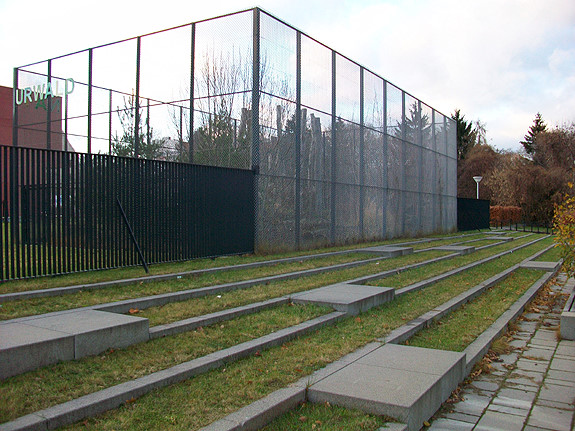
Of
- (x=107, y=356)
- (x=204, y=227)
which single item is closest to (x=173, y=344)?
(x=107, y=356)

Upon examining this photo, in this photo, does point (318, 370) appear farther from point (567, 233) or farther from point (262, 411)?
point (567, 233)

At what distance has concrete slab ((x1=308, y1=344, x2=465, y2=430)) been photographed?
381 centimetres

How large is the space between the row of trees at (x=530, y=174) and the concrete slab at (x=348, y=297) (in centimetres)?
3015

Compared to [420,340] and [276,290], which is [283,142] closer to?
[276,290]

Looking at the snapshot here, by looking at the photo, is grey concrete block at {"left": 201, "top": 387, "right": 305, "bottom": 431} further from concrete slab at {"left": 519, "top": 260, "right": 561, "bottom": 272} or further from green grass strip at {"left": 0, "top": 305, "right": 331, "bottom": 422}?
concrete slab at {"left": 519, "top": 260, "right": 561, "bottom": 272}

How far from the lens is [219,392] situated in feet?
13.7

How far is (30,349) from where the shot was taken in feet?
14.2

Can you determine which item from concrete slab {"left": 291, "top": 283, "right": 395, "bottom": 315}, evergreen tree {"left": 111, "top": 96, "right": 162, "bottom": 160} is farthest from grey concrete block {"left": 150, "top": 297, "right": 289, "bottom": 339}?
evergreen tree {"left": 111, "top": 96, "right": 162, "bottom": 160}

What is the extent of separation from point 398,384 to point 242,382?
128cm

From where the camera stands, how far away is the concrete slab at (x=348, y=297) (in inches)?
283

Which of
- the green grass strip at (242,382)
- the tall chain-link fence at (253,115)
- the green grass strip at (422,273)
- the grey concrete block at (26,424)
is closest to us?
the grey concrete block at (26,424)

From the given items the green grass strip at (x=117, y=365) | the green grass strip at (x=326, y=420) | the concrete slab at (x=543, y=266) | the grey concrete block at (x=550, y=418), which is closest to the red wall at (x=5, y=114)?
the concrete slab at (x=543, y=266)

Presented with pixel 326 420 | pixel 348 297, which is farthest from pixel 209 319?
pixel 326 420

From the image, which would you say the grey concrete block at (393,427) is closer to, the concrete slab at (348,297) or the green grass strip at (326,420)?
the green grass strip at (326,420)
